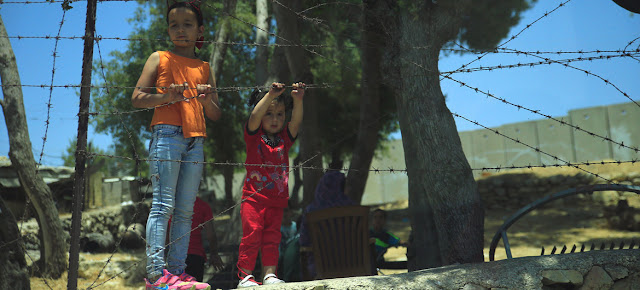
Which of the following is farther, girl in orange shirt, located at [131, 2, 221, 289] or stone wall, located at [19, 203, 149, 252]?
stone wall, located at [19, 203, 149, 252]

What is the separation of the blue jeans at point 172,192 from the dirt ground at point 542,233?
13.0 ft

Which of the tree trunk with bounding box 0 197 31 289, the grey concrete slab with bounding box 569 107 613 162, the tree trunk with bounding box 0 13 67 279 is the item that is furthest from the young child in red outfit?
the grey concrete slab with bounding box 569 107 613 162

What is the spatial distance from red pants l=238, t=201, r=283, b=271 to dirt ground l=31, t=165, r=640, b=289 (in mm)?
3903

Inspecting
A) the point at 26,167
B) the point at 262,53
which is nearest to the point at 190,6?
the point at 262,53

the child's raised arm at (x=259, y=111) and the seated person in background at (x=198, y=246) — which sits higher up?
the child's raised arm at (x=259, y=111)

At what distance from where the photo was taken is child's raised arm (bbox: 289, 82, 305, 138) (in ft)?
10.3

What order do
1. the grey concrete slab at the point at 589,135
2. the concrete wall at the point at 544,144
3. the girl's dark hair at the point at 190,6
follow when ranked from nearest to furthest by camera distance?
the girl's dark hair at the point at 190,6 < the concrete wall at the point at 544,144 < the grey concrete slab at the point at 589,135

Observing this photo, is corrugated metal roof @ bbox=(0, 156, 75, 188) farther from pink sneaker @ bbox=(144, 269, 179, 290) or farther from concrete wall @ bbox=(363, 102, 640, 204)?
concrete wall @ bbox=(363, 102, 640, 204)

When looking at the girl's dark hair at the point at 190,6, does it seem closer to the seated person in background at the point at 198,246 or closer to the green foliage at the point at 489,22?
the seated person in background at the point at 198,246

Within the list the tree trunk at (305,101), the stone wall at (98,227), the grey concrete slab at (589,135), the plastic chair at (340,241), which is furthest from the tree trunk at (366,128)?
the grey concrete slab at (589,135)

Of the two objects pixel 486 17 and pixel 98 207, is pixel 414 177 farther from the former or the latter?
pixel 98 207

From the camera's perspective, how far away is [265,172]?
3.26 metres

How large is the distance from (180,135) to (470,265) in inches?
72.2

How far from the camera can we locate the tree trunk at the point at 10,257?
12.4 feet
